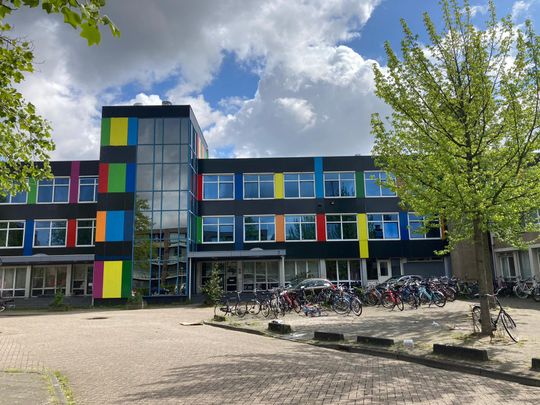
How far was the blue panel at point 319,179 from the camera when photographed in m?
33.9

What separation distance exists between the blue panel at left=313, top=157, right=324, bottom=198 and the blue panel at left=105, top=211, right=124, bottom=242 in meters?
13.6

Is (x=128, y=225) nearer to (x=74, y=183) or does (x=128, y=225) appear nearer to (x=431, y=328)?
(x=74, y=183)

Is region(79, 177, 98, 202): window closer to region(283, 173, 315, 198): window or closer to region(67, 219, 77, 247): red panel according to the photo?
region(67, 219, 77, 247): red panel

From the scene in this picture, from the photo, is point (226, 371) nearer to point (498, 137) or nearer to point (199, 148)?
point (498, 137)

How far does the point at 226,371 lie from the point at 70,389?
2576mm

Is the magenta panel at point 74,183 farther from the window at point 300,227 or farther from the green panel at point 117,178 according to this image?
the window at point 300,227

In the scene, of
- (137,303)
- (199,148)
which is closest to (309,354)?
(137,303)

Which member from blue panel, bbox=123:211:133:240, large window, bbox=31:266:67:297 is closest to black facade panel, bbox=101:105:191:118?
blue panel, bbox=123:211:133:240

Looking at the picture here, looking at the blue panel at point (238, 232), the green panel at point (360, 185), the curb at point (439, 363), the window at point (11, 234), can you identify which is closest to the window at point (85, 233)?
the window at point (11, 234)

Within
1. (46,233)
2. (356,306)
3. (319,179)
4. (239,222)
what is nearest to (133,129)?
(239,222)

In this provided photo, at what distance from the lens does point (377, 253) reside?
33.3m

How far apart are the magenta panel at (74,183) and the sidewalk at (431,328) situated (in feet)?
67.6

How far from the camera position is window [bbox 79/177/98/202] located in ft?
113

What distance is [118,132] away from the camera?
101 feet
